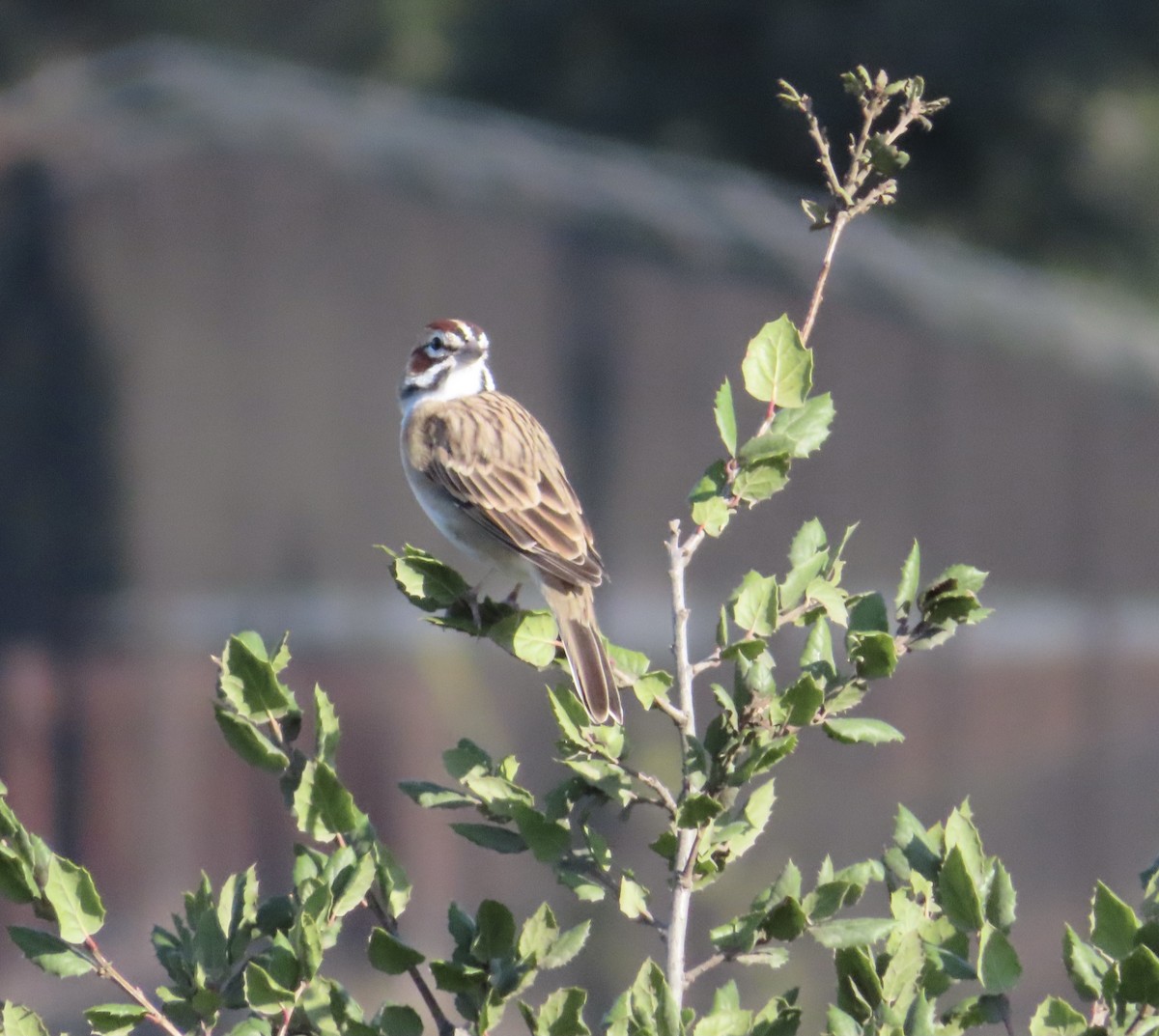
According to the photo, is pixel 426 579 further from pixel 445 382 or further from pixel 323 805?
pixel 445 382

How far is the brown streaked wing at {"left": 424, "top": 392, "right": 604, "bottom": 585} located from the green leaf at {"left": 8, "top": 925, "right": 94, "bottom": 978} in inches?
65.3

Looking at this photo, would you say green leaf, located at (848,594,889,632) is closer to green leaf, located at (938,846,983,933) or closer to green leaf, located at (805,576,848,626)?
green leaf, located at (805,576,848,626)

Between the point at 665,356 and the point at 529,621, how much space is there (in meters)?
5.63

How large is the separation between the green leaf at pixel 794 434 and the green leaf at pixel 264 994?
2.89ft

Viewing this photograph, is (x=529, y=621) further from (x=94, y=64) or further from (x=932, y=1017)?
(x=94, y=64)

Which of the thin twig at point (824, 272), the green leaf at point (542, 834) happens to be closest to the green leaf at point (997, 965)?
the green leaf at point (542, 834)

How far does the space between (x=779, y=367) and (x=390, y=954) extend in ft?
2.94

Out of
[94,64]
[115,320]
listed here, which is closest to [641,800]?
[115,320]

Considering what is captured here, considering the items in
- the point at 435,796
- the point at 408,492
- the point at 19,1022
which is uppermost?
the point at 435,796

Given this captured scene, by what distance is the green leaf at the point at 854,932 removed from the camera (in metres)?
2.16

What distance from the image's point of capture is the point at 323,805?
2266mm

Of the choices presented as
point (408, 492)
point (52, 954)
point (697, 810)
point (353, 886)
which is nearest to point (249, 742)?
point (353, 886)

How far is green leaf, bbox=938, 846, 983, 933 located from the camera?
2.13 meters

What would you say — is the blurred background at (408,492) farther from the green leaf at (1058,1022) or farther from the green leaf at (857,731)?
the green leaf at (1058,1022)
